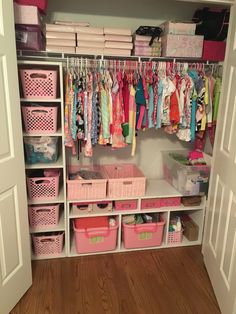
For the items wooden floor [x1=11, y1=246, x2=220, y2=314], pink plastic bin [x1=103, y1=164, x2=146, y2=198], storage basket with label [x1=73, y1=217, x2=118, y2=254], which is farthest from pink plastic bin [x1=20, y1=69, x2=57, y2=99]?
wooden floor [x1=11, y1=246, x2=220, y2=314]

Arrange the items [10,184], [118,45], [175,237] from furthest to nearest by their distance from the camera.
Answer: [175,237] → [118,45] → [10,184]

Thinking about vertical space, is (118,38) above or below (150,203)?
above

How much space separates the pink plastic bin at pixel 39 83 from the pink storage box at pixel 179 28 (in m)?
0.99

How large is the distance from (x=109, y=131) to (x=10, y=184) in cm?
86

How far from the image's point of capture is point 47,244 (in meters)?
2.35

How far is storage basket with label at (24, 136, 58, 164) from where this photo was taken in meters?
2.15

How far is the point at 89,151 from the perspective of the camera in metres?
2.17

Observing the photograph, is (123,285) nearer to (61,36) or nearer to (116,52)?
(116,52)

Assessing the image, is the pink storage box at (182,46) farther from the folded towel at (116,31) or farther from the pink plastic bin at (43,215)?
the pink plastic bin at (43,215)

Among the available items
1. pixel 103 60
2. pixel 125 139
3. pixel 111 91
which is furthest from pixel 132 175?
pixel 103 60

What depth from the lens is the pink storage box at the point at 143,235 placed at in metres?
2.43

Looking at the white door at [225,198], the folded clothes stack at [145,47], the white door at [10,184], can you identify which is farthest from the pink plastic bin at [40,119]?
the white door at [225,198]

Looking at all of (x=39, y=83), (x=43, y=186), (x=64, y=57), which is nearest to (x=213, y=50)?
(x=64, y=57)

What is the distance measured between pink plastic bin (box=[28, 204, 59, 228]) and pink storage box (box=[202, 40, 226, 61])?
182 cm
